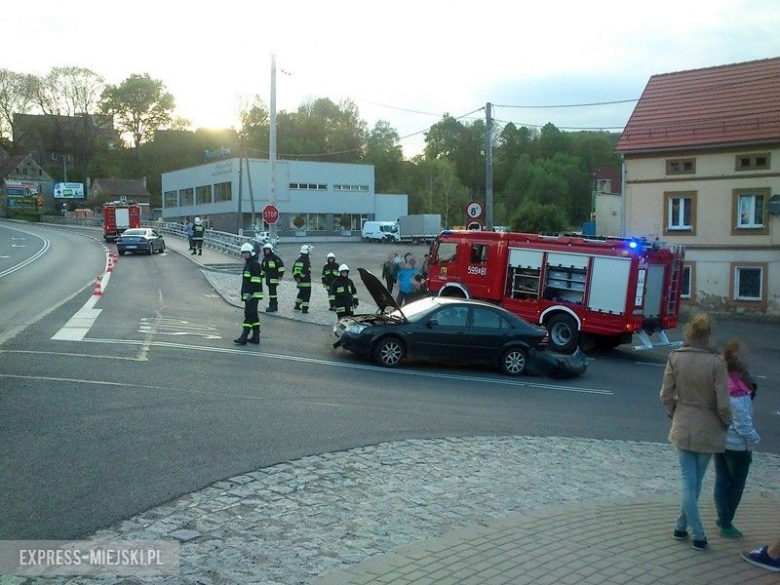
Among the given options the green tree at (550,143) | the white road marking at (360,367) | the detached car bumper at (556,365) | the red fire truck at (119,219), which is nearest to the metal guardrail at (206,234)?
the red fire truck at (119,219)

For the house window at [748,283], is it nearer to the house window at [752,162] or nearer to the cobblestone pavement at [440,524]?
the house window at [752,162]

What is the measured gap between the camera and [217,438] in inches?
341

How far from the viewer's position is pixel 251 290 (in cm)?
1573

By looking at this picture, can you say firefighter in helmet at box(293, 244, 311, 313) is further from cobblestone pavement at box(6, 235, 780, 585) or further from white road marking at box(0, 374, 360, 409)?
cobblestone pavement at box(6, 235, 780, 585)

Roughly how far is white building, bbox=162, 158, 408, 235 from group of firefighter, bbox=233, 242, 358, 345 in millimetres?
47921

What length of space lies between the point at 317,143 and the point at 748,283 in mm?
77770

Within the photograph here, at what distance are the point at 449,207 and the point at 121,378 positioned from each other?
77.6 meters

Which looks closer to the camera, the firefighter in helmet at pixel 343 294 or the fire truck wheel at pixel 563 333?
the firefighter in helmet at pixel 343 294

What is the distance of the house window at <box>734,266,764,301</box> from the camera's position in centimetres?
3017

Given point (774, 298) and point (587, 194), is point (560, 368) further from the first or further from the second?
point (587, 194)

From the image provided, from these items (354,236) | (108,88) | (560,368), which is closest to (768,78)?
(560,368)

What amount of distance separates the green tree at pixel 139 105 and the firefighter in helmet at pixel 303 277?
283ft

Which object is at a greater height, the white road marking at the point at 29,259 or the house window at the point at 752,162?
the house window at the point at 752,162

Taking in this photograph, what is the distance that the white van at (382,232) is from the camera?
229ft
